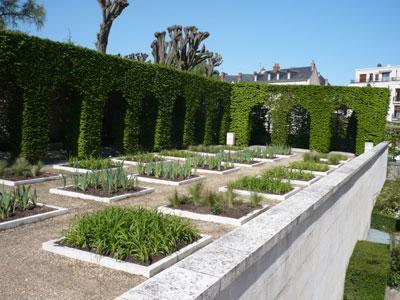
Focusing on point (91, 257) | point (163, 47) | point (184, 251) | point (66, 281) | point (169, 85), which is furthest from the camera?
point (163, 47)

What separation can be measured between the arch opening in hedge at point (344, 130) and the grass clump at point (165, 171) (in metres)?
19.0

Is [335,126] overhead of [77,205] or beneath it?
overhead

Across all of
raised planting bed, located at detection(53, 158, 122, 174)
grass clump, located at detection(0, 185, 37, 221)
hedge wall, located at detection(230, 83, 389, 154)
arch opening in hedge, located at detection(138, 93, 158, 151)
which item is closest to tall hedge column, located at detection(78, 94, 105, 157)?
raised planting bed, located at detection(53, 158, 122, 174)

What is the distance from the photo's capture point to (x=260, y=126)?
1141 inches

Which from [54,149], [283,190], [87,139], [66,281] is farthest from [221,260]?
[54,149]

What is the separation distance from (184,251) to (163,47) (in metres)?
26.8

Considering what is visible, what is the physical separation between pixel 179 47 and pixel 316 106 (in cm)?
1213

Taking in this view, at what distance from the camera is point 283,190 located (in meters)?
9.98

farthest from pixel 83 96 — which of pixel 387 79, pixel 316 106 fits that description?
pixel 387 79

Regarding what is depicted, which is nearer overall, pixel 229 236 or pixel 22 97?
pixel 229 236

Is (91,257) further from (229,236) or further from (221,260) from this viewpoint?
(221,260)

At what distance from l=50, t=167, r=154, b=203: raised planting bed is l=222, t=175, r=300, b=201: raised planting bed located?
2.39 metres

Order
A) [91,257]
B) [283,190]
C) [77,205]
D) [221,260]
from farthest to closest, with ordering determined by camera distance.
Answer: [283,190] → [77,205] → [91,257] → [221,260]

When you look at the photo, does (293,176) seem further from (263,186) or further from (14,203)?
(14,203)
